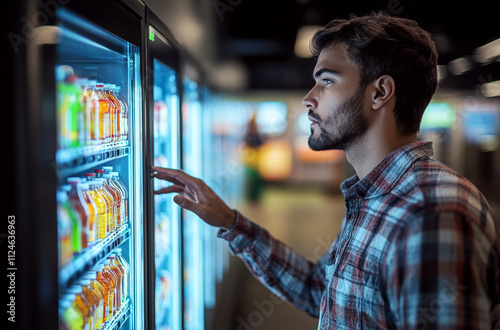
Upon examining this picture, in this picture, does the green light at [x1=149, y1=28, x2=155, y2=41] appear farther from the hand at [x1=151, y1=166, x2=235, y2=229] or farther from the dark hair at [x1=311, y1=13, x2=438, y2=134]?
the dark hair at [x1=311, y1=13, x2=438, y2=134]

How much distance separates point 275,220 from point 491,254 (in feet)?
29.9

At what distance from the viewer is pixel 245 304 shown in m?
Result: 5.80

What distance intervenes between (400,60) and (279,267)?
103cm

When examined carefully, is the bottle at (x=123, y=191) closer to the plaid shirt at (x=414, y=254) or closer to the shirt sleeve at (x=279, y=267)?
the shirt sleeve at (x=279, y=267)

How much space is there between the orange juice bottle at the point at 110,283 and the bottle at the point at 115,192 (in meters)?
0.17

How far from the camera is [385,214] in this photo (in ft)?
4.56

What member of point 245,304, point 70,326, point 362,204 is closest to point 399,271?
point 362,204

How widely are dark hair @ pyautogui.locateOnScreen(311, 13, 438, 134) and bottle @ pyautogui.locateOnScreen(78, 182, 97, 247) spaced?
1029 mm

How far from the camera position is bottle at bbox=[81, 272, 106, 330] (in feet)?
5.12

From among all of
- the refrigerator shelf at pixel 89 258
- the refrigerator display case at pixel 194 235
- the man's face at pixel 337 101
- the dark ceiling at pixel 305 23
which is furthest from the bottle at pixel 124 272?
the dark ceiling at pixel 305 23

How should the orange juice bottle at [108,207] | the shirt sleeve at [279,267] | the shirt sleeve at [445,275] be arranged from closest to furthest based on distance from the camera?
the shirt sleeve at [445,275] → the orange juice bottle at [108,207] → the shirt sleeve at [279,267]

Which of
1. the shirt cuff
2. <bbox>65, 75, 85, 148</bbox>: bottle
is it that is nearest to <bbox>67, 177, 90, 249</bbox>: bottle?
<bbox>65, 75, 85, 148</bbox>: bottle

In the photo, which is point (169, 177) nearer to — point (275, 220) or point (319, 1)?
point (319, 1)

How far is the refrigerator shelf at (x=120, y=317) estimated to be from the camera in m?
1.65
